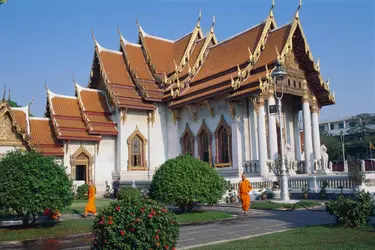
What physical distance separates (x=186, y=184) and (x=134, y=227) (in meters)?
6.61

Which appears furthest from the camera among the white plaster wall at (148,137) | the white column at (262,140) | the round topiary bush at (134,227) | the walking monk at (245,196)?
the white plaster wall at (148,137)

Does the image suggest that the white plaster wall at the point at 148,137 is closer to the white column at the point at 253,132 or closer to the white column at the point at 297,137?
the white column at the point at 253,132

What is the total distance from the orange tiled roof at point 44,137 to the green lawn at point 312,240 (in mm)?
15643

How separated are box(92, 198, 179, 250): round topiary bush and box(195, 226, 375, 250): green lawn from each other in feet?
5.24

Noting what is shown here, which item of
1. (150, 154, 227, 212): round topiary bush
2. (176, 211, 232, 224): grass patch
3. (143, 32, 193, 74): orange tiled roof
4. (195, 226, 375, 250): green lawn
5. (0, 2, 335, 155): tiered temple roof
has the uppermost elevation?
(143, 32, 193, 74): orange tiled roof

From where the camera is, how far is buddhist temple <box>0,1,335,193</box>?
65.5 ft

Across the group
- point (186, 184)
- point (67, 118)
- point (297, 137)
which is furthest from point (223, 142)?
point (186, 184)

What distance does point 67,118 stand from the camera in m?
22.5

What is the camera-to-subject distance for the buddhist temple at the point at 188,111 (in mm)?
19969

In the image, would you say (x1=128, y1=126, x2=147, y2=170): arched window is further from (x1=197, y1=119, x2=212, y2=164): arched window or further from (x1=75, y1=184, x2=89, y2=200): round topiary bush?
(x1=75, y1=184, x2=89, y2=200): round topiary bush

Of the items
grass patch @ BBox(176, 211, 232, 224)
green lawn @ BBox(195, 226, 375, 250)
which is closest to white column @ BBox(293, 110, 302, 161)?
grass patch @ BBox(176, 211, 232, 224)

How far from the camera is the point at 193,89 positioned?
22.9 metres

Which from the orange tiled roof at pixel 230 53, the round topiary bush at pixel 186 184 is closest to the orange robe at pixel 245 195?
the round topiary bush at pixel 186 184

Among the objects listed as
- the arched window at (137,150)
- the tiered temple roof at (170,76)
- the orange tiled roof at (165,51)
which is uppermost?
the orange tiled roof at (165,51)
